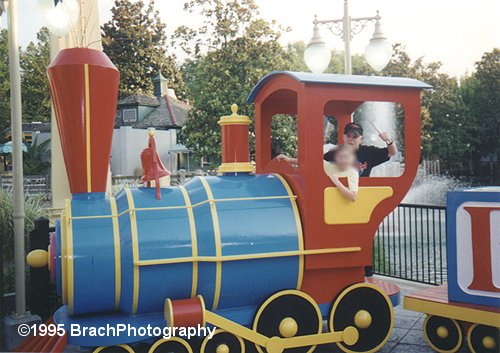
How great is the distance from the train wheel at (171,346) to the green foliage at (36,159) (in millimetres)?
8442

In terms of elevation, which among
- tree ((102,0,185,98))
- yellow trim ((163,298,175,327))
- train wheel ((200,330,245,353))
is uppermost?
tree ((102,0,185,98))

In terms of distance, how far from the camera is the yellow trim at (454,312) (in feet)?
10.9

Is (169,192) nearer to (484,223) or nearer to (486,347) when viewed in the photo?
(484,223)

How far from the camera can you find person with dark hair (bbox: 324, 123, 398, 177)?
3.95m

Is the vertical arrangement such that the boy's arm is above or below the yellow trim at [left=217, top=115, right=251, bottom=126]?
below

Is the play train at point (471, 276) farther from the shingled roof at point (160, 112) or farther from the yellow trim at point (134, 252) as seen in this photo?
the shingled roof at point (160, 112)

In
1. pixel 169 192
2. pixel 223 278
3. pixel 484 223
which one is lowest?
pixel 223 278

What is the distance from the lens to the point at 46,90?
9719 mm

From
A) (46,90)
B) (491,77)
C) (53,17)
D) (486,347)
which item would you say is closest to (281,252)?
(486,347)

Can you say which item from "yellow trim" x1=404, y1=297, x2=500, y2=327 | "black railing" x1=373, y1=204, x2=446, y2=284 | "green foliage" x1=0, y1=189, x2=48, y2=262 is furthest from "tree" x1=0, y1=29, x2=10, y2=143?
"yellow trim" x1=404, y1=297, x2=500, y2=327

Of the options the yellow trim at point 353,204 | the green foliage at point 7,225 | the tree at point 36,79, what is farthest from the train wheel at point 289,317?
the tree at point 36,79

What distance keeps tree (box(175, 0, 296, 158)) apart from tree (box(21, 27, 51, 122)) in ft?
14.5

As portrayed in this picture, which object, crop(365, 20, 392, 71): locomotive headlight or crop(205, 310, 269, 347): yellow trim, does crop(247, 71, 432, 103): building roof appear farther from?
crop(365, 20, 392, 71): locomotive headlight

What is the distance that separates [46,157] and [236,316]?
30.2 ft
